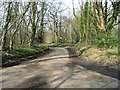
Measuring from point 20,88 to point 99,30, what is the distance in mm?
23106

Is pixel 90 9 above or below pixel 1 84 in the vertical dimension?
above

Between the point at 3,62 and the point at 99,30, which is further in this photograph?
the point at 99,30

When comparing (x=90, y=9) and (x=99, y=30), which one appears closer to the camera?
(x=99, y=30)

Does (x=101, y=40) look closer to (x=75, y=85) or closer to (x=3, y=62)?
(x=3, y=62)

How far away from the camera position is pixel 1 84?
1170 cm

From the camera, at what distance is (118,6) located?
32594mm

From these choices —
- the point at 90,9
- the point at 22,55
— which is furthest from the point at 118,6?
the point at 22,55

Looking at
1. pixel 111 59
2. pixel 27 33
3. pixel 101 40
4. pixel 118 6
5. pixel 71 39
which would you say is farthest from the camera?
pixel 71 39

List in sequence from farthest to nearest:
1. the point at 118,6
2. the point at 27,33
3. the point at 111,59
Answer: the point at 27,33 → the point at 118,6 → the point at 111,59

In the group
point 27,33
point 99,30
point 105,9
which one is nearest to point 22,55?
point 99,30

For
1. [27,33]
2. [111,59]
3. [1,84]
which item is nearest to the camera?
[1,84]

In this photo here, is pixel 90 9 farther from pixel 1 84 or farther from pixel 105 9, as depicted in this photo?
pixel 1 84

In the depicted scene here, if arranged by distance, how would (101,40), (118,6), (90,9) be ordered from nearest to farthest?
(101,40) < (118,6) < (90,9)

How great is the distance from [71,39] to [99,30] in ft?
196
